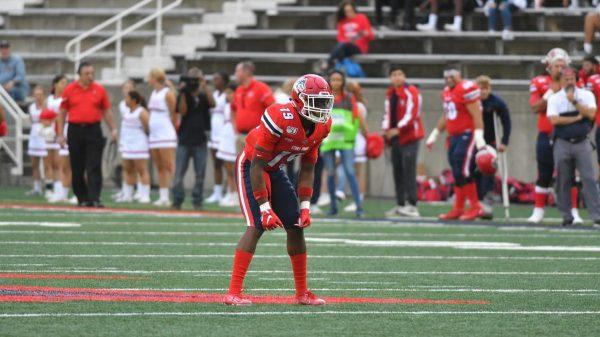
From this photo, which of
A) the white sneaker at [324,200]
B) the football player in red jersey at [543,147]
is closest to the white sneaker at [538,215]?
the football player in red jersey at [543,147]

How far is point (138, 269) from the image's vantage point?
11523mm

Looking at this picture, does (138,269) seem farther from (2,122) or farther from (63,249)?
(2,122)

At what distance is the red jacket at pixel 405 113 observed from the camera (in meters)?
19.7

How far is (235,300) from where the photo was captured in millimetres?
9234

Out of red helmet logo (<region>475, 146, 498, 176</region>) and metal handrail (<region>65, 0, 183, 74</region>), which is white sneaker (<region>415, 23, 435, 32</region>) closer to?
metal handrail (<region>65, 0, 183, 74</region>)

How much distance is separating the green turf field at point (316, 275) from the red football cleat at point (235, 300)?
0.10m

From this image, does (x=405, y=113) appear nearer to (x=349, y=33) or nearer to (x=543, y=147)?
(x=543, y=147)

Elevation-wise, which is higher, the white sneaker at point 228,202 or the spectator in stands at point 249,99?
the spectator in stands at point 249,99

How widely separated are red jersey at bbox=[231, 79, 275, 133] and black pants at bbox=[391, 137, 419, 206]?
6.47ft

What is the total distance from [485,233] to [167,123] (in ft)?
20.8

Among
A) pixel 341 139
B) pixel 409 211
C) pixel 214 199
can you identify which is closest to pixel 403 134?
pixel 341 139

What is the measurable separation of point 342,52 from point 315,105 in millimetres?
16014

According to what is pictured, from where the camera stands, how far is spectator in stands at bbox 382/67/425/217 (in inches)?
777

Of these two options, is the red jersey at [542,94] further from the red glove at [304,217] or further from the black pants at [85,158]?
the red glove at [304,217]
